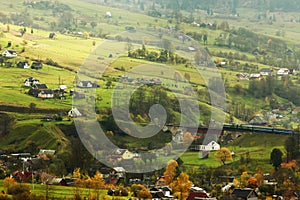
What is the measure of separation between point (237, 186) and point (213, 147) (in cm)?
1460

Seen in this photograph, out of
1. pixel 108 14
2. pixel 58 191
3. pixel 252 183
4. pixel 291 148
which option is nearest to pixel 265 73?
pixel 291 148

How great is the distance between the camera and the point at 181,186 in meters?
47.1

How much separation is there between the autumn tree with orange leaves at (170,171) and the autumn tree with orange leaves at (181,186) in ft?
4.89

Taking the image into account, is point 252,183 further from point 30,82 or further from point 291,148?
point 30,82

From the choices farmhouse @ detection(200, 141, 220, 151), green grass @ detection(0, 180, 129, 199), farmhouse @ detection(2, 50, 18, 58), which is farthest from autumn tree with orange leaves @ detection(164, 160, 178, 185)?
farmhouse @ detection(2, 50, 18, 58)

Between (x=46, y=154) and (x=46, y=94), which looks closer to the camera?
(x=46, y=154)

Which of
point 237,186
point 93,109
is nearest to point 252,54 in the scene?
point 93,109

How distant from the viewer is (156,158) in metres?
58.2

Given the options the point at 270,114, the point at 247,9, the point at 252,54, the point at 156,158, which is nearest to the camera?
the point at 156,158

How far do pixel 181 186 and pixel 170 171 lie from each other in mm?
5133

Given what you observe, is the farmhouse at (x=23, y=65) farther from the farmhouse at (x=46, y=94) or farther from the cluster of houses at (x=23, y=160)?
the cluster of houses at (x=23, y=160)

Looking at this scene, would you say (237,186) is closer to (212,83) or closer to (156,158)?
(156,158)

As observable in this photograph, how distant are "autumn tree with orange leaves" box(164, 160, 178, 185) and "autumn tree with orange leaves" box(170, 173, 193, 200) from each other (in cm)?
149

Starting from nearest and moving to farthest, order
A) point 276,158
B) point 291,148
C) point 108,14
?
point 276,158, point 291,148, point 108,14
